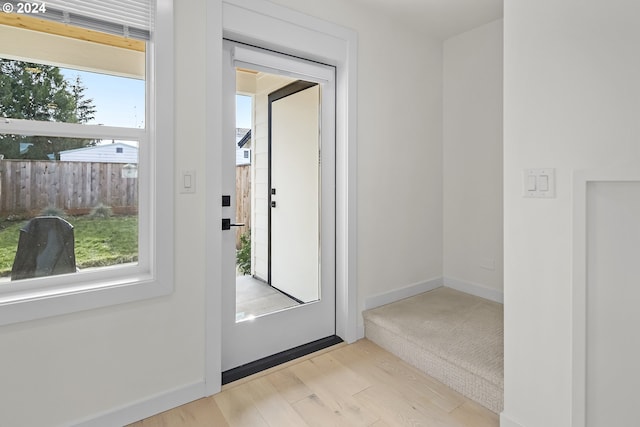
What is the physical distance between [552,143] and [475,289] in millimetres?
1847

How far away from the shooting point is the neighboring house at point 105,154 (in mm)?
1580

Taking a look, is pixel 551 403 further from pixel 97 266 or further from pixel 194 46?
pixel 194 46

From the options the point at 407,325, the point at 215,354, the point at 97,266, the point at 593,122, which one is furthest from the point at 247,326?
the point at 593,122

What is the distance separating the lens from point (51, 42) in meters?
1.52

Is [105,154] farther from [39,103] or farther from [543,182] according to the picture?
[543,182]

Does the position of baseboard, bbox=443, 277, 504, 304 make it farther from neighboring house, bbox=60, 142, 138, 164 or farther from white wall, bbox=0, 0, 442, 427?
neighboring house, bbox=60, 142, 138, 164

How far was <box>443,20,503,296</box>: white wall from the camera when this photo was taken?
278 centimetres

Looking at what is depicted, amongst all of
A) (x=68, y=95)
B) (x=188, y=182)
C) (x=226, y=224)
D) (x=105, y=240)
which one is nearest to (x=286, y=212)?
(x=226, y=224)

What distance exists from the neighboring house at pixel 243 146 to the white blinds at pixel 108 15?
2.23 feet

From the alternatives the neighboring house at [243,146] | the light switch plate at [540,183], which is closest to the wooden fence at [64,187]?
the neighboring house at [243,146]

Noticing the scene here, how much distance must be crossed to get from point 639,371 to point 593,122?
3.09 ft

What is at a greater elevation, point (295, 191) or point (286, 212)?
point (295, 191)

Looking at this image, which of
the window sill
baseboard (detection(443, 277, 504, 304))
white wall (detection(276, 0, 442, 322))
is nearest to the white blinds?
white wall (detection(276, 0, 442, 322))

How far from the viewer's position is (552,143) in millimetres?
1408
